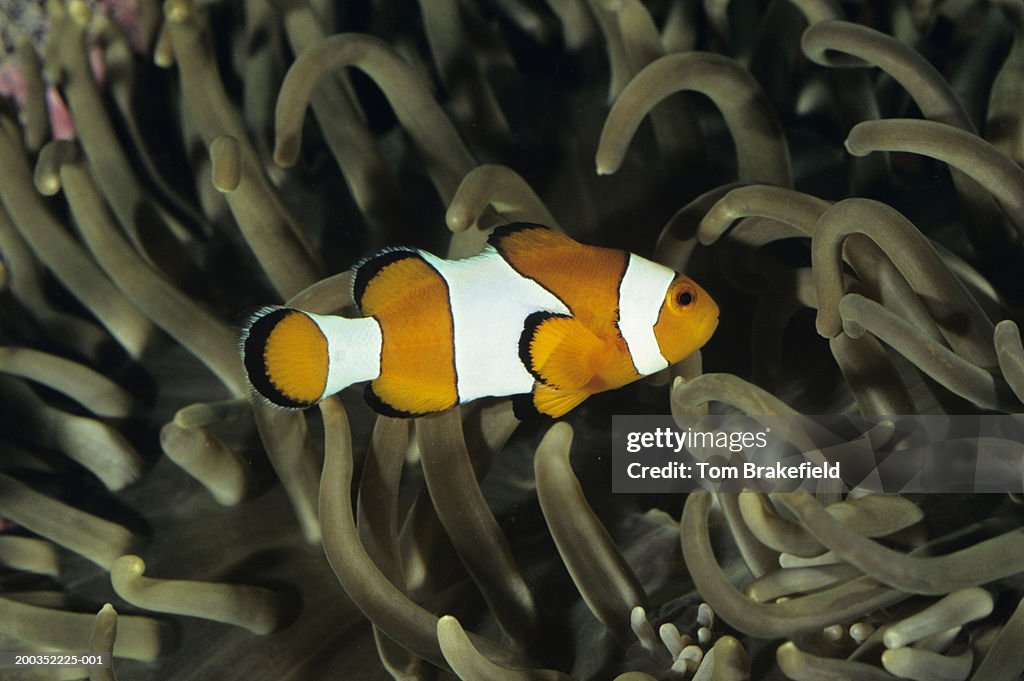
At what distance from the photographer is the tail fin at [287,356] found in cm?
76

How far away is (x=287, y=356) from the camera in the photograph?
762 millimetres

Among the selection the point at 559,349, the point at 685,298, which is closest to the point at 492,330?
the point at 559,349

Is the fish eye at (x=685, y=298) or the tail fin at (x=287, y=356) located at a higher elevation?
the fish eye at (x=685, y=298)

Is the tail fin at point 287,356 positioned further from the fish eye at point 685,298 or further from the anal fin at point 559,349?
the fish eye at point 685,298

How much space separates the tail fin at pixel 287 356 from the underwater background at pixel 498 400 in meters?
0.04

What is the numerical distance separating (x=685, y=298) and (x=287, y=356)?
37 cm

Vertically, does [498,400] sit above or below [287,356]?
below

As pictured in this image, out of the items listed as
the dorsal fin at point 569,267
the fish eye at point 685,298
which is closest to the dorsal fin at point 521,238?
the dorsal fin at point 569,267

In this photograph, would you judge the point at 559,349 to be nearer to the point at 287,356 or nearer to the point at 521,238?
the point at 521,238

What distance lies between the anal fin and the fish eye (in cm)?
8

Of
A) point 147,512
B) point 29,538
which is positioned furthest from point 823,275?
point 29,538

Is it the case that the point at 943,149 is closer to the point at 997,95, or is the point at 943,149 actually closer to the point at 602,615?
the point at 997,95

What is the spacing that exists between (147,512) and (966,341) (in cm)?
91

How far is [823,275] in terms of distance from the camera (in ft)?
2.48
